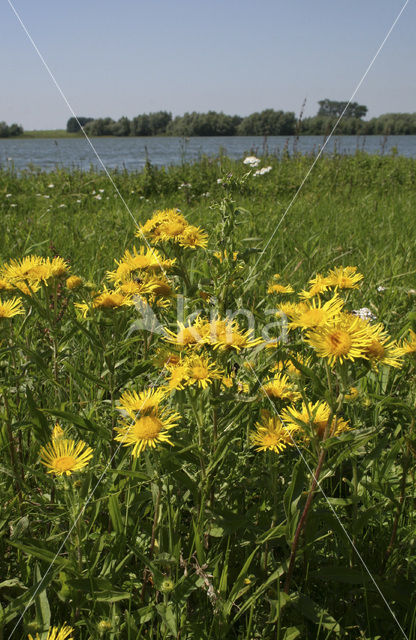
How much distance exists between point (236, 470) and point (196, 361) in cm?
42

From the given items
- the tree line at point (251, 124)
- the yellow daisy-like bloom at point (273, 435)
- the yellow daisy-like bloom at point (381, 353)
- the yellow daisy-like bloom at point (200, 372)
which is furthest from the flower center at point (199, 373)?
the tree line at point (251, 124)

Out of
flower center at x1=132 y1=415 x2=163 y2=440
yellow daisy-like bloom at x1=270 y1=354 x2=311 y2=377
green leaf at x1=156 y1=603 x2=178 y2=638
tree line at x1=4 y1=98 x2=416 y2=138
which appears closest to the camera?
green leaf at x1=156 y1=603 x2=178 y2=638

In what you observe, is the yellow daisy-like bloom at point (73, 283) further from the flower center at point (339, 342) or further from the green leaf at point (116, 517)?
the flower center at point (339, 342)

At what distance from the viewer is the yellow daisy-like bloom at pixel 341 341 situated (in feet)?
3.21

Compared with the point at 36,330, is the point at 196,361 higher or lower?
higher

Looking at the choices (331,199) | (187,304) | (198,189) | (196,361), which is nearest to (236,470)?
(196,361)

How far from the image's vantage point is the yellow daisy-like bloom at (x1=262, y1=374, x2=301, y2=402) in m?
1.33

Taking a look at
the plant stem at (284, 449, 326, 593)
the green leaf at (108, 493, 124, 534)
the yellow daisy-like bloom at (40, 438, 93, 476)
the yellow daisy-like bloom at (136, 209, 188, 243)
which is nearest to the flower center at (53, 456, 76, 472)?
the yellow daisy-like bloom at (40, 438, 93, 476)

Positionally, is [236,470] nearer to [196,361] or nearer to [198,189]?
[196,361]

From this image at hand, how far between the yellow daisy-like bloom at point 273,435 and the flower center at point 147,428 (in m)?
0.26

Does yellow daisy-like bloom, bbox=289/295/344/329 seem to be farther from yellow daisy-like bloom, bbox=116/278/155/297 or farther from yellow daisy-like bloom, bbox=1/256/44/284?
yellow daisy-like bloom, bbox=1/256/44/284

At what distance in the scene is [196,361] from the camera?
1.11 metres

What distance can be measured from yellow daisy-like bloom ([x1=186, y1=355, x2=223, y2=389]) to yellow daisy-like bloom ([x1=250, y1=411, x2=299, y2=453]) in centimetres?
21

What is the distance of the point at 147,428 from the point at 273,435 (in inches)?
13.2
